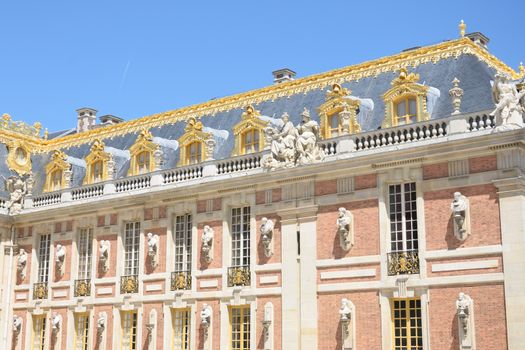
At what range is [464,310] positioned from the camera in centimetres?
2220

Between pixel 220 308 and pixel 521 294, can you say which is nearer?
pixel 521 294

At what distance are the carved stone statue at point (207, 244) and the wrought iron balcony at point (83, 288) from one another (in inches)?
227

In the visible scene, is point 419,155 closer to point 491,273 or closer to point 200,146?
point 491,273

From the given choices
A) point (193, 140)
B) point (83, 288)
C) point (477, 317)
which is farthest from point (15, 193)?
point (477, 317)

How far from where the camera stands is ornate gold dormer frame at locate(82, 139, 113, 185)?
32.9 metres

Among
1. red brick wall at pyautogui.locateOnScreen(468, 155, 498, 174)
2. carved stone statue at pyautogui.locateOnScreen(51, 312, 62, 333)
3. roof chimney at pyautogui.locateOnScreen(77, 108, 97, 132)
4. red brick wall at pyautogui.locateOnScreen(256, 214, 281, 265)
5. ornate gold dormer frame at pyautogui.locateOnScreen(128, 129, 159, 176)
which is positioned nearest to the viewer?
red brick wall at pyautogui.locateOnScreen(468, 155, 498, 174)

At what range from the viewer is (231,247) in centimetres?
2808

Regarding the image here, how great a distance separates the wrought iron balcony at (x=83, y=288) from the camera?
1250 inches

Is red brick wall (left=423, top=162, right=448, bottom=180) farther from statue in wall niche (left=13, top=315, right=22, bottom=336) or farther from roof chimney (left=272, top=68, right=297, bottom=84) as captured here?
statue in wall niche (left=13, top=315, right=22, bottom=336)

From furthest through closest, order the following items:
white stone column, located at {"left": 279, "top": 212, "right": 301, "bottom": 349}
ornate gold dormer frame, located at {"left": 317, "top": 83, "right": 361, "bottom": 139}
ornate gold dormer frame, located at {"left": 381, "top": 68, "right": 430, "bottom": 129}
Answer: ornate gold dormer frame, located at {"left": 317, "top": 83, "right": 361, "bottom": 139} → white stone column, located at {"left": 279, "top": 212, "right": 301, "bottom": 349} → ornate gold dormer frame, located at {"left": 381, "top": 68, "right": 430, "bottom": 129}

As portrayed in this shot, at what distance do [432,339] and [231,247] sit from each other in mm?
7855

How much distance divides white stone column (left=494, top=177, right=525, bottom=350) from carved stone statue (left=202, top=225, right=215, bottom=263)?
9.94 meters

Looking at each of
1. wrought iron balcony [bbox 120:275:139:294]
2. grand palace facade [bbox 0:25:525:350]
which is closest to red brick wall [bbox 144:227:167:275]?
grand palace facade [bbox 0:25:525:350]

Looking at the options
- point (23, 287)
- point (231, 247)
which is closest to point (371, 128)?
point (231, 247)
